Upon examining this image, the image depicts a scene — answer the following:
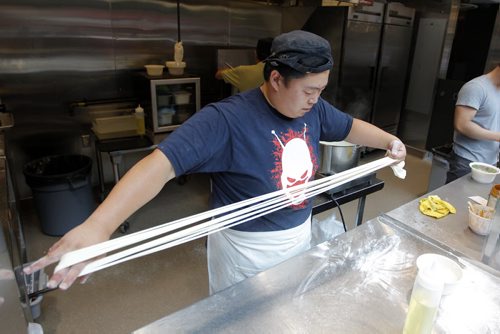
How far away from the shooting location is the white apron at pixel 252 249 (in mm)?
1199

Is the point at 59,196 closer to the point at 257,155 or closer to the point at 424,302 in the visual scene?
the point at 257,155

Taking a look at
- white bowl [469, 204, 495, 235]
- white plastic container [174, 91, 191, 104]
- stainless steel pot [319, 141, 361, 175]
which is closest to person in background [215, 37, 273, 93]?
white plastic container [174, 91, 191, 104]

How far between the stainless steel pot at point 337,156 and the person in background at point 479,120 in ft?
2.71

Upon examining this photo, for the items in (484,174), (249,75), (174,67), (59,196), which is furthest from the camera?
(174,67)

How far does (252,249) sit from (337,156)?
2.68 feet

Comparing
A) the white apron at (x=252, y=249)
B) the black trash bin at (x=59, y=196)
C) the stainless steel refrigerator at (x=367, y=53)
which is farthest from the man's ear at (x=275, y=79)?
the stainless steel refrigerator at (x=367, y=53)

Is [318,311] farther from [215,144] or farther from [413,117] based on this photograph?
[413,117]

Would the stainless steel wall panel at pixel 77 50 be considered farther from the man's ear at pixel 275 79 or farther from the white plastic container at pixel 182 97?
the man's ear at pixel 275 79

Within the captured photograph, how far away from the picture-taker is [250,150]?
108 cm

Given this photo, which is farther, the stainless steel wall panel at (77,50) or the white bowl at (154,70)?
the white bowl at (154,70)

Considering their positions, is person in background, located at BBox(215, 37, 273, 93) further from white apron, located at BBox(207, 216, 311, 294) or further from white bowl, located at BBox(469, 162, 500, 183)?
white apron, located at BBox(207, 216, 311, 294)

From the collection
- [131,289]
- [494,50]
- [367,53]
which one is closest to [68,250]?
[131,289]

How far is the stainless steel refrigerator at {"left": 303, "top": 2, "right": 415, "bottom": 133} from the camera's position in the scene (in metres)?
3.71

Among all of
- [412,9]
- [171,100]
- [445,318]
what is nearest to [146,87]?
[171,100]
